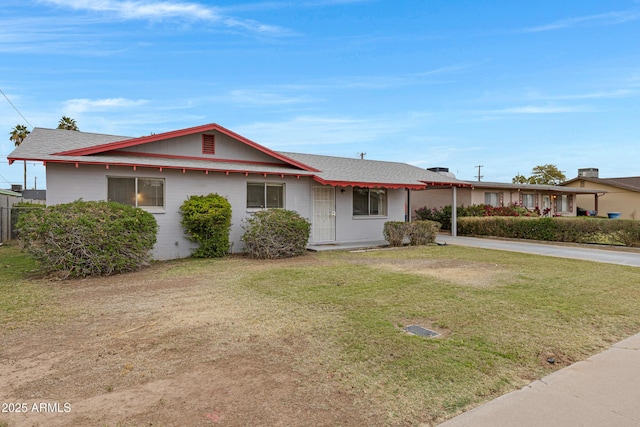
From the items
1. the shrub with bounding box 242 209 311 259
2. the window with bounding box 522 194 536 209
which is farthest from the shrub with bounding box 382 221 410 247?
the window with bounding box 522 194 536 209

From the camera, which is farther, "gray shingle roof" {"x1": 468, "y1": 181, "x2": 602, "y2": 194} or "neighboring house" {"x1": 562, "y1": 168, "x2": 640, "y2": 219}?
"neighboring house" {"x1": 562, "y1": 168, "x2": 640, "y2": 219}

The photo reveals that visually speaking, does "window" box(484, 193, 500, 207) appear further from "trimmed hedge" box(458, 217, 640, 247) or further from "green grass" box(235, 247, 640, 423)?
"green grass" box(235, 247, 640, 423)

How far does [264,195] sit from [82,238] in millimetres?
6236

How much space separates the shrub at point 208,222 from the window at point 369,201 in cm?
618

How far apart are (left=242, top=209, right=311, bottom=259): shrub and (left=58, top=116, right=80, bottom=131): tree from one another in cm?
3310

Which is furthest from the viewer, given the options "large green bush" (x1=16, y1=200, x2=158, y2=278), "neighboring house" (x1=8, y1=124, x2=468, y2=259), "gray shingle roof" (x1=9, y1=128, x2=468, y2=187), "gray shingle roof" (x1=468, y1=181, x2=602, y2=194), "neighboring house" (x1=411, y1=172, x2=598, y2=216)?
"neighboring house" (x1=411, y1=172, x2=598, y2=216)

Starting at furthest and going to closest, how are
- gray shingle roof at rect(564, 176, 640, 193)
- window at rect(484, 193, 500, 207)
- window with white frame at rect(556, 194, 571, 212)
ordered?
gray shingle roof at rect(564, 176, 640, 193), window with white frame at rect(556, 194, 571, 212), window at rect(484, 193, 500, 207)

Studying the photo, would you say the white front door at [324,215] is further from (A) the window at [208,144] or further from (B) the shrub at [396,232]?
(A) the window at [208,144]

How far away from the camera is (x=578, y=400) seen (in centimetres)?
298

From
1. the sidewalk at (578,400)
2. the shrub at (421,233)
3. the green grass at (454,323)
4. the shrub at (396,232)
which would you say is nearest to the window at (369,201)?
the shrub at (396,232)

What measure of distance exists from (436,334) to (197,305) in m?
3.72

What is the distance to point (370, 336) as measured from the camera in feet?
14.5

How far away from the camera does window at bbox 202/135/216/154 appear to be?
12633 millimetres

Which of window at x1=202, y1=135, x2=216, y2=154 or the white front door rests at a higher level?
window at x1=202, y1=135, x2=216, y2=154
